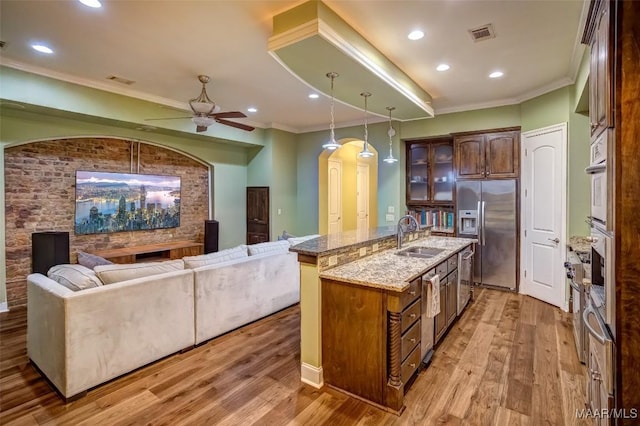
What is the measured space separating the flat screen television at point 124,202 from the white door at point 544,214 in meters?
6.04

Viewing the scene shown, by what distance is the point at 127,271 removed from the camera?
108 inches

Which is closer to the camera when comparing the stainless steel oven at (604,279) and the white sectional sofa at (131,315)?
the stainless steel oven at (604,279)

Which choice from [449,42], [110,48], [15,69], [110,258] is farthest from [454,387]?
[15,69]

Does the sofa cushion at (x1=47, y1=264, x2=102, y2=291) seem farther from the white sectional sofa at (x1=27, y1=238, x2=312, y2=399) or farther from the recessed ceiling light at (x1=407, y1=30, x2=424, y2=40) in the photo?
the recessed ceiling light at (x1=407, y1=30, x2=424, y2=40)

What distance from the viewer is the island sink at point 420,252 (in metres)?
3.46

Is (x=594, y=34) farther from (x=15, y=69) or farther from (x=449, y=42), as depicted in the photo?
(x=15, y=69)

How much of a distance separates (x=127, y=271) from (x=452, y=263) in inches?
122

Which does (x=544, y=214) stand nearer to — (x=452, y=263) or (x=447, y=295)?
(x=452, y=263)

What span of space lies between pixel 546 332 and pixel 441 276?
1546 mm

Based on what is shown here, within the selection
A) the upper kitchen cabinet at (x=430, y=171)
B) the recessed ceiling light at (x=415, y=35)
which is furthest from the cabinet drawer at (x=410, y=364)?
the upper kitchen cabinet at (x=430, y=171)

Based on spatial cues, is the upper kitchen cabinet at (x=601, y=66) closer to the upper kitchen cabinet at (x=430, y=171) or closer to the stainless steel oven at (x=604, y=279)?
the stainless steel oven at (x=604, y=279)

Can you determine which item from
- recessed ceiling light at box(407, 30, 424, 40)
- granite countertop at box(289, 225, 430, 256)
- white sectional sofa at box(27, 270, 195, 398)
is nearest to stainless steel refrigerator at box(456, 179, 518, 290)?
granite countertop at box(289, 225, 430, 256)

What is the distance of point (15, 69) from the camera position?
3.76m

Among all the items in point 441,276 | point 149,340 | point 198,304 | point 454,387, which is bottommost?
point 454,387
